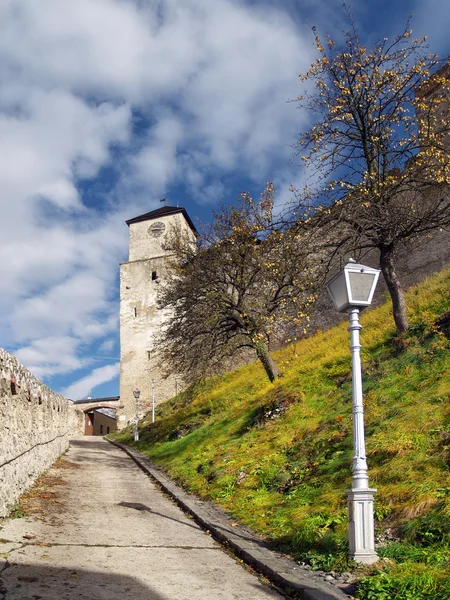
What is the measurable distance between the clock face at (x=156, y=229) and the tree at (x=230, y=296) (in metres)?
29.0

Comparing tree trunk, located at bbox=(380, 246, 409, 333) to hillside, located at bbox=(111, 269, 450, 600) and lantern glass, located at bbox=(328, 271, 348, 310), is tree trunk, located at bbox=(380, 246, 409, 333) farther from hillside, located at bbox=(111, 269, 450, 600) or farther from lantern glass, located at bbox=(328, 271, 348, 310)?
lantern glass, located at bbox=(328, 271, 348, 310)

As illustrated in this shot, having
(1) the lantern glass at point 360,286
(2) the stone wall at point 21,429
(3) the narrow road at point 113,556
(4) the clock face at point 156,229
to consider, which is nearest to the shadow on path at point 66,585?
(3) the narrow road at point 113,556

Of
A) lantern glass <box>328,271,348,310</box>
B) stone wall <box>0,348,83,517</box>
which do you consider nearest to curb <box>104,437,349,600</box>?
stone wall <box>0,348,83,517</box>

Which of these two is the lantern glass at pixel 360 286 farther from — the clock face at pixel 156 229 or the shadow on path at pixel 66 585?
the clock face at pixel 156 229

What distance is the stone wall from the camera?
764 centimetres

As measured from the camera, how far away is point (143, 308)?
148 ft

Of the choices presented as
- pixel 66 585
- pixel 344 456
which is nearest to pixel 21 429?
pixel 66 585

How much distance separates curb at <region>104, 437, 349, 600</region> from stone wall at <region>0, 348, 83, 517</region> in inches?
111

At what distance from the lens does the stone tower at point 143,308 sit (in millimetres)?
42344

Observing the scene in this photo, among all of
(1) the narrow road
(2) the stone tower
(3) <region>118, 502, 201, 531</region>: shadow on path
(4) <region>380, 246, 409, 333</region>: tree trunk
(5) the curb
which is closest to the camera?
(1) the narrow road

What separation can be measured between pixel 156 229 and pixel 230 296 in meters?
31.4

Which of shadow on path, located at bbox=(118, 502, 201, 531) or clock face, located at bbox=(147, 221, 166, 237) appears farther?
clock face, located at bbox=(147, 221, 166, 237)

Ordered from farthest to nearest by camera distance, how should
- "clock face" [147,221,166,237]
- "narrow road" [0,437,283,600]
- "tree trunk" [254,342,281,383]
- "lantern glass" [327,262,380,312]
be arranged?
"clock face" [147,221,166,237] < "tree trunk" [254,342,281,383] < "lantern glass" [327,262,380,312] < "narrow road" [0,437,283,600]

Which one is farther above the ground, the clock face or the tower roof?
the tower roof
